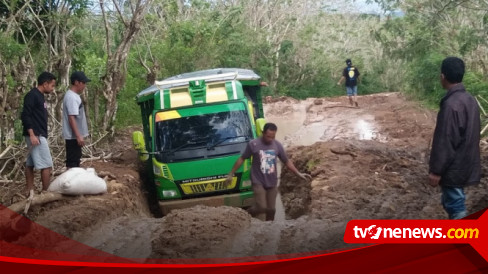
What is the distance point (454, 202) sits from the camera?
2.80 metres

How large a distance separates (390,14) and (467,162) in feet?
14.6

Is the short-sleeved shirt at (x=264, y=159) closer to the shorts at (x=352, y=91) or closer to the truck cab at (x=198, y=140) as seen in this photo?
the truck cab at (x=198, y=140)

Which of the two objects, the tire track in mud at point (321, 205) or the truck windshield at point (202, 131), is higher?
the truck windshield at point (202, 131)

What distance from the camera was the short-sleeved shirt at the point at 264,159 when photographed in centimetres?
434

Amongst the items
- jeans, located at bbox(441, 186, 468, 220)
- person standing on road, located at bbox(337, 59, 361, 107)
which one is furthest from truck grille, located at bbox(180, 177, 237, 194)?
person standing on road, located at bbox(337, 59, 361, 107)

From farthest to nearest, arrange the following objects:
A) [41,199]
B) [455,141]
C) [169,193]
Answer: [169,193] → [41,199] → [455,141]

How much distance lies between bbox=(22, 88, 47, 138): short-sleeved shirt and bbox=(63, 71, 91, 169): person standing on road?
0.17m

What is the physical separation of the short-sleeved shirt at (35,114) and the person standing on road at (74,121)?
6.7 inches

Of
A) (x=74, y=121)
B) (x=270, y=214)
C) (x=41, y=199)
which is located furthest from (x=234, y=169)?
(x=41, y=199)

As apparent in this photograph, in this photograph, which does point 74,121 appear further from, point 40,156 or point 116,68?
point 116,68

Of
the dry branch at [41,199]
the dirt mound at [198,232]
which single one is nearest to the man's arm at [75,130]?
the dry branch at [41,199]

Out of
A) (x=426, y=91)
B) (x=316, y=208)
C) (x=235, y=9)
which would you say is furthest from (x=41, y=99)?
(x=235, y=9)

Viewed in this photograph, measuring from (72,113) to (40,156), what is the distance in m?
0.47

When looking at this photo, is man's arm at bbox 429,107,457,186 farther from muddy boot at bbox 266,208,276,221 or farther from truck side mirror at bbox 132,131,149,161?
truck side mirror at bbox 132,131,149,161
